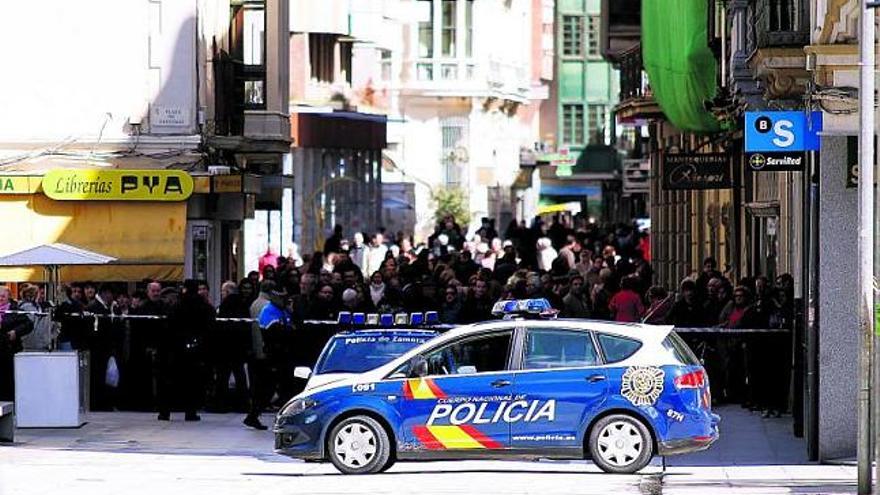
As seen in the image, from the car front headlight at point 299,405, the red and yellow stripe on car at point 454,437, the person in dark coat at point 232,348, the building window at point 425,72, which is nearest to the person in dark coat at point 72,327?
the person in dark coat at point 232,348

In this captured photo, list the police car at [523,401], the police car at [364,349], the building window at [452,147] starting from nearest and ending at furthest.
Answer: the police car at [523,401], the police car at [364,349], the building window at [452,147]

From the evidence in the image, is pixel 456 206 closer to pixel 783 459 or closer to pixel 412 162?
pixel 412 162

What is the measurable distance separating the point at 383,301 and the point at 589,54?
216 ft

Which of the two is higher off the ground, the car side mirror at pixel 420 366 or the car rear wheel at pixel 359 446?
the car side mirror at pixel 420 366

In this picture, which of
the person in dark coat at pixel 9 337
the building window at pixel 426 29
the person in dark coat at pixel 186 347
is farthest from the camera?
the building window at pixel 426 29

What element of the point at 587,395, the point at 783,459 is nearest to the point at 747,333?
the point at 783,459

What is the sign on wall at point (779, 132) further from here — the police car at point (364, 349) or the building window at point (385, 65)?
the building window at point (385, 65)

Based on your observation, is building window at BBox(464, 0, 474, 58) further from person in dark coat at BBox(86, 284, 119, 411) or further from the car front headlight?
the car front headlight

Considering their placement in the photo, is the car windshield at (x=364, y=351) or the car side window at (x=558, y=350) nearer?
the car side window at (x=558, y=350)

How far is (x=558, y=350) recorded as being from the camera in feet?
73.8

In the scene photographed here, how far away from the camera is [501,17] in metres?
82.8

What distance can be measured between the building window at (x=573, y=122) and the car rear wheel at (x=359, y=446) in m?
75.5

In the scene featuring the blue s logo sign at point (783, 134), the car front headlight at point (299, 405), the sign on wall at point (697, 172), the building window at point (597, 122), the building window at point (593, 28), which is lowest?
the car front headlight at point (299, 405)

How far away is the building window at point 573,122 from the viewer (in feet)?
321
